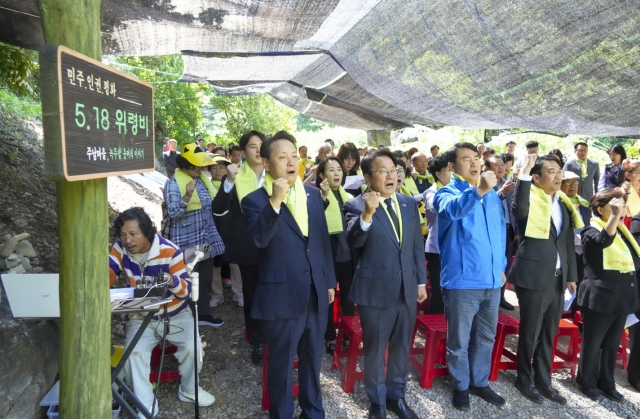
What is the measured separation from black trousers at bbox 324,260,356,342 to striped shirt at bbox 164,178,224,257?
4.26 feet

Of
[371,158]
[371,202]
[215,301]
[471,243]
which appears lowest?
[215,301]

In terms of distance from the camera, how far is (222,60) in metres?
5.50

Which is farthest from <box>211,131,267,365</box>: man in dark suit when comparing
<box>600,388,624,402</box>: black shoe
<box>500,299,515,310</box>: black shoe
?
<box>500,299,515,310</box>: black shoe

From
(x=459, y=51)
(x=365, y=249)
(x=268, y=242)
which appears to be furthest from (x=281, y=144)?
(x=459, y=51)

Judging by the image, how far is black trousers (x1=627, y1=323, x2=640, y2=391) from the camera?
3928 millimetres

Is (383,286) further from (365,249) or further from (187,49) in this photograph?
(187,49)

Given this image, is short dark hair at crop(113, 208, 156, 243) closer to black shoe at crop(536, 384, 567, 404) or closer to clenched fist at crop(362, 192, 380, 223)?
clenched fist at crop(362, 192, 380, 223)

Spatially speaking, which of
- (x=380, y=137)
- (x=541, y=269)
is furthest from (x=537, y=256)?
(x=380, y=137)

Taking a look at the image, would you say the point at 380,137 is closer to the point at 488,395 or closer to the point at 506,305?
the point at 506,305

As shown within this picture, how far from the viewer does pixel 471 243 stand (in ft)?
11.0

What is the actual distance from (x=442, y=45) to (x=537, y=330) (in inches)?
94.8

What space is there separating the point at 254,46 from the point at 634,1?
11.2 ft

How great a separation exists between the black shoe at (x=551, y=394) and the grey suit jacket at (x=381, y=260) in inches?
59.8

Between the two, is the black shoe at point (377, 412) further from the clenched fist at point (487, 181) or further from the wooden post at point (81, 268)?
the wooden post at point (81, 268)
